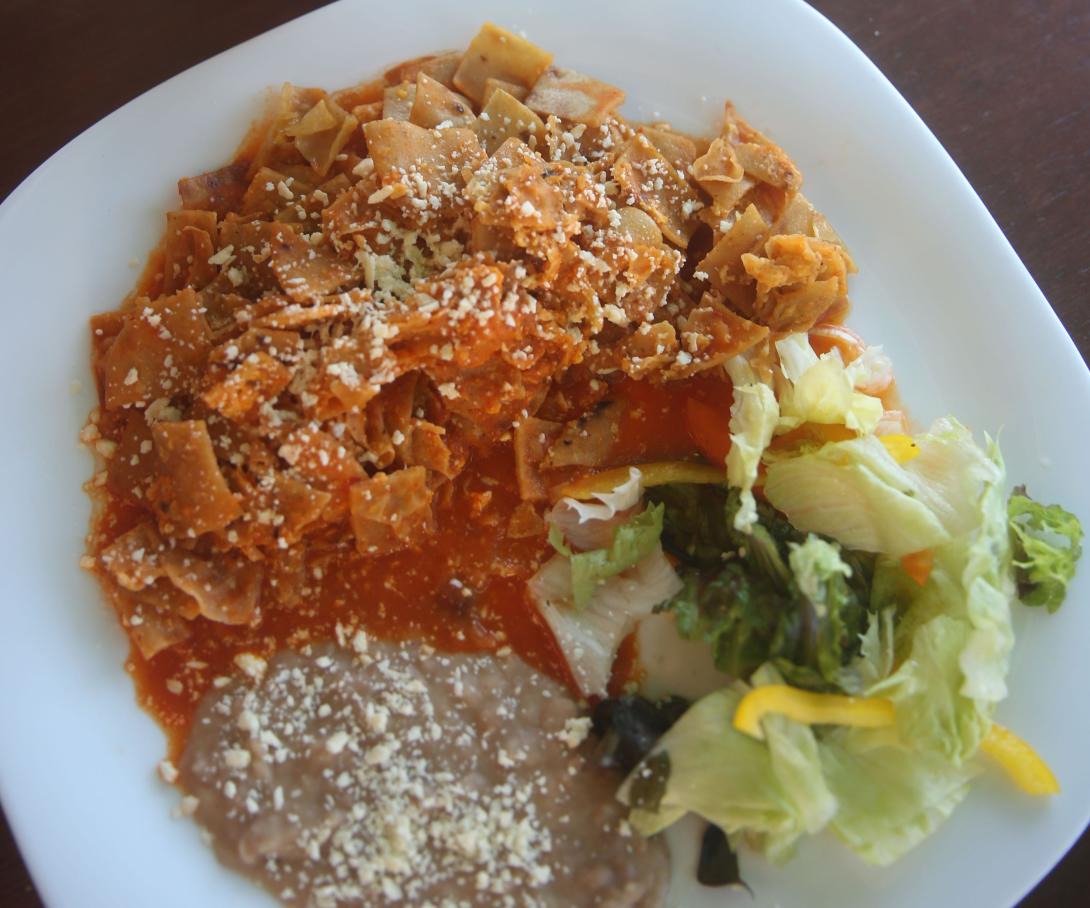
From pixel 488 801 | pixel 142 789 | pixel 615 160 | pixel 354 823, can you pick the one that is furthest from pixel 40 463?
pixel 615 160

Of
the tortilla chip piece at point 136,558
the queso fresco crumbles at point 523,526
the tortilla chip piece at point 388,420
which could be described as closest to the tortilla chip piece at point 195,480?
the queso fresco crumbles at point 523,526

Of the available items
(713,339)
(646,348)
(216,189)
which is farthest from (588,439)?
(216,189)

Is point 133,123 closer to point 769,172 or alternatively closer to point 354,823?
point 769,172

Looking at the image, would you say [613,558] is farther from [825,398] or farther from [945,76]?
[945,76]

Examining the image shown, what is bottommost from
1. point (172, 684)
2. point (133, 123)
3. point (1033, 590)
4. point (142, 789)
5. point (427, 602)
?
point (142, 789)

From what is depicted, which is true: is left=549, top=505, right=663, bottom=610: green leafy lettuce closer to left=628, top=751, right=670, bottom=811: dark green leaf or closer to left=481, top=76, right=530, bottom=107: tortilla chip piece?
left=628, top=751, right=670, bottom=811: dark green leaf

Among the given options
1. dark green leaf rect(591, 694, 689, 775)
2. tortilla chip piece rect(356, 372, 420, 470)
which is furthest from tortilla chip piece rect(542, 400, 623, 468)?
dark green leaf rect(591, 694, 689, 775)
